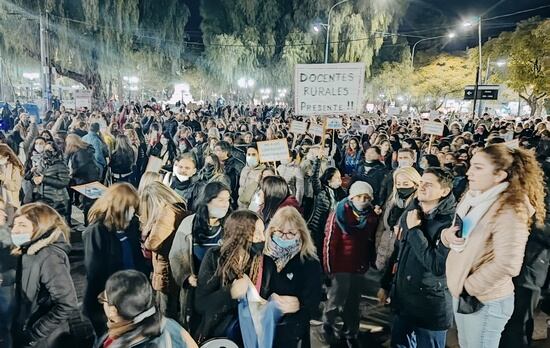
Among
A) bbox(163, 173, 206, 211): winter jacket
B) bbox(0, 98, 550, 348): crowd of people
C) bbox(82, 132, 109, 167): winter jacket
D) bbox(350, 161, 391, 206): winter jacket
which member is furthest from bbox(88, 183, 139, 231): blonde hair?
bbox(82, 132, 109, 167): winter jacket

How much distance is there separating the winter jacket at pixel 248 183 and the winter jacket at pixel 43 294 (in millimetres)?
2399

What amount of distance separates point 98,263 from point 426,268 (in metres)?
2.28

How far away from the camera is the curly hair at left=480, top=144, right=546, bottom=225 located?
320cm

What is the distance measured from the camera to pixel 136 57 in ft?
70.6

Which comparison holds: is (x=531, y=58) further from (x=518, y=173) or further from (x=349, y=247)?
(x=518, y=173)

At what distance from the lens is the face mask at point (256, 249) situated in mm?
3453

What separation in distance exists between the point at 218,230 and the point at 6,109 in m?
13.7

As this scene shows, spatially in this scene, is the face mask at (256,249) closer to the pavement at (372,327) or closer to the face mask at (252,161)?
the pavement at (372,327)

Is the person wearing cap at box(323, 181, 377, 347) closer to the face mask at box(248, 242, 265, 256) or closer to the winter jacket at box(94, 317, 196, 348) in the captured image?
the face mask at box(248, 242, 265, 256)

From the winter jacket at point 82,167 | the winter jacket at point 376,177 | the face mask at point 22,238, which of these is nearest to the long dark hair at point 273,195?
the winter jacket at point 376,177

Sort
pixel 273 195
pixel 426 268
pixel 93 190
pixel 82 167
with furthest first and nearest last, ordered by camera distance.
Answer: pixel 82 167
pixel 273 195
pixel 93 190
pixel 426 268

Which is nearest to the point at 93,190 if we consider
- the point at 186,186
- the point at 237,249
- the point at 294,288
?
the point at 186,186

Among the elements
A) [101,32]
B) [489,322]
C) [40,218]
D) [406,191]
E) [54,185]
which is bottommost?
[489,322]

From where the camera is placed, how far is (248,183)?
578cm
